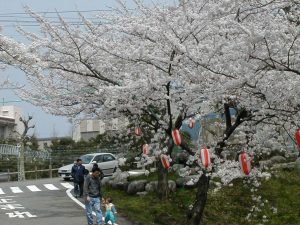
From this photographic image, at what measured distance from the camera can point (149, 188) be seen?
18141mm

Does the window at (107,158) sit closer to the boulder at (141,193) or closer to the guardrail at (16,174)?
the guardrail at (16,174)

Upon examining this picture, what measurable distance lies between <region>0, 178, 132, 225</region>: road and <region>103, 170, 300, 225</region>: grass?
121cm

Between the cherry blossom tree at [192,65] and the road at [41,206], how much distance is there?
10.8 feet

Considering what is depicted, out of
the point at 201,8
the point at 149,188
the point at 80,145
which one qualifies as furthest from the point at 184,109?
the point at 80,145

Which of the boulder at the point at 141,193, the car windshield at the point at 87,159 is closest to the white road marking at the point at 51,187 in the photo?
the car windshield at the point at 87,159

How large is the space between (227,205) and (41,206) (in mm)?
6469

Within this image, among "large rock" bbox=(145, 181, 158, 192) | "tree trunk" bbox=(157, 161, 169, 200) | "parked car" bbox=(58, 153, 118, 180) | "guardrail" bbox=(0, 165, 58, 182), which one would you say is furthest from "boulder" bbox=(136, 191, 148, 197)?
"guardrail" bbox=(0, 165, 58, 182)

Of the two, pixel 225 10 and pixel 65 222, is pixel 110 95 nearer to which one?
pixel 225 10

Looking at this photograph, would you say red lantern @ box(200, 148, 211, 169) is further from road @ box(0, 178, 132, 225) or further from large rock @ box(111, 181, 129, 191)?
large rock @ box(111, 181, 129, 191)

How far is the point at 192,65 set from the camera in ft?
31.9

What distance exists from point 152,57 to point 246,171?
3.07 m

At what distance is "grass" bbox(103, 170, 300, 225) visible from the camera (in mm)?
15141

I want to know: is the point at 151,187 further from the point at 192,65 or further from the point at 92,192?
the point at 192,65

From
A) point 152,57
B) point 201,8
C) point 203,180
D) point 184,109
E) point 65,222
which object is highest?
point 201,8
